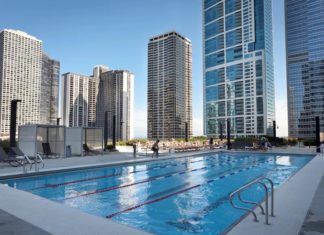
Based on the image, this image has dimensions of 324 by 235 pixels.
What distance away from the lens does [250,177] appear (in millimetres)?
11094

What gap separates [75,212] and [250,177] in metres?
8.17

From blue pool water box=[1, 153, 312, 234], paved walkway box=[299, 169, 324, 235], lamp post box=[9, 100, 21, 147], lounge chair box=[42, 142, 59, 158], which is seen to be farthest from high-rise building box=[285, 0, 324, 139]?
Result: paved walkway box=[299, 169, 324, 235]

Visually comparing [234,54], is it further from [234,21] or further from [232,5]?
[232,5]

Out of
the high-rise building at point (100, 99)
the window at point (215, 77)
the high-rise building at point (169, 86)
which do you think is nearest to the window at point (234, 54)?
the window at point (215, 77)

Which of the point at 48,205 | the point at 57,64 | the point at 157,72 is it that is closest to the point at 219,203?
the point at 48,205

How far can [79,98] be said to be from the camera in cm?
10156

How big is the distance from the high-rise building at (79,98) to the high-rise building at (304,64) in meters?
84.1

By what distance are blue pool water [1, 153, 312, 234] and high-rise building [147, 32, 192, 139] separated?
103712 millimetres

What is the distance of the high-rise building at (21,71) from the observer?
68.2 metres

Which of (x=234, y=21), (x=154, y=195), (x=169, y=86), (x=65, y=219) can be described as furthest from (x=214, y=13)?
(x=65, y=219)

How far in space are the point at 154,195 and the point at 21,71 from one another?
78.8 m

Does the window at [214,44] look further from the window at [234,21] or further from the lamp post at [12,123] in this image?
the lamp post at [12,123]

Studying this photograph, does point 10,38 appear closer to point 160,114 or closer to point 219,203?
point 160,114

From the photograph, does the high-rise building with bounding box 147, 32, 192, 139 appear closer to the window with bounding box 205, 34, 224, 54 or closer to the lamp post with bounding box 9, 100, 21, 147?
the window with bounding box 205, 34, 224, 54
